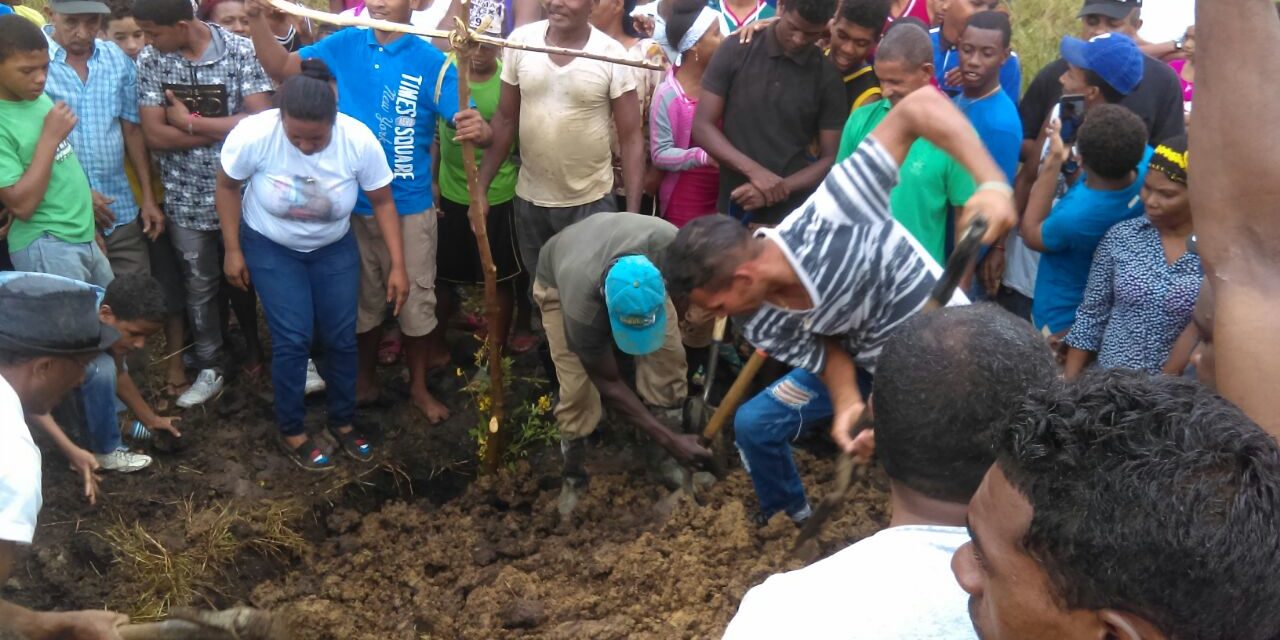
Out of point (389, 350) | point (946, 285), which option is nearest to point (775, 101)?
point (946, 285)

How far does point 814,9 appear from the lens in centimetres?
515

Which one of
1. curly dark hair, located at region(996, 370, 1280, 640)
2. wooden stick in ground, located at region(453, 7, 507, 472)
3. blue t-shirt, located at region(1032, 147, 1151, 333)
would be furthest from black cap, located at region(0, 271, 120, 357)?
blue t-shirt, located at region(1032, 147, 1151, 333)

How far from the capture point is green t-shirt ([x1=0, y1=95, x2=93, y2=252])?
15.8 ft

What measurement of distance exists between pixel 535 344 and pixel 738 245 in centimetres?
306

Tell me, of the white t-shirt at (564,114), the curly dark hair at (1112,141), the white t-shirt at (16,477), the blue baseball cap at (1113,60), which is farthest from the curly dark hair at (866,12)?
the white t-shirt at (16,477)

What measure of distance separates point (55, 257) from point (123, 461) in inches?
40.9

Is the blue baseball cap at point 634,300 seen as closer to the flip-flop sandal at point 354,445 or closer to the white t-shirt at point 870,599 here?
the flip-flop sandal at point 354,445

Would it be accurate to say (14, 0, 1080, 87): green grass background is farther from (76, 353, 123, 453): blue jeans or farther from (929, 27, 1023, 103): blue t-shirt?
(76, 353, 123, 453): blue jeans

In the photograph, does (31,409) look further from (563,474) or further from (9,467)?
(563,474)

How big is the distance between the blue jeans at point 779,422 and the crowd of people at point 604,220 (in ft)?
0.06

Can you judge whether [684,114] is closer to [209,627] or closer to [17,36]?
[17,36]

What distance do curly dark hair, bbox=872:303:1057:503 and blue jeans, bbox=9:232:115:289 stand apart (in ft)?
13.3

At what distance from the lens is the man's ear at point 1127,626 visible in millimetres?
1192

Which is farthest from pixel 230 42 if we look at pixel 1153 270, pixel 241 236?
pixel 1153 270
